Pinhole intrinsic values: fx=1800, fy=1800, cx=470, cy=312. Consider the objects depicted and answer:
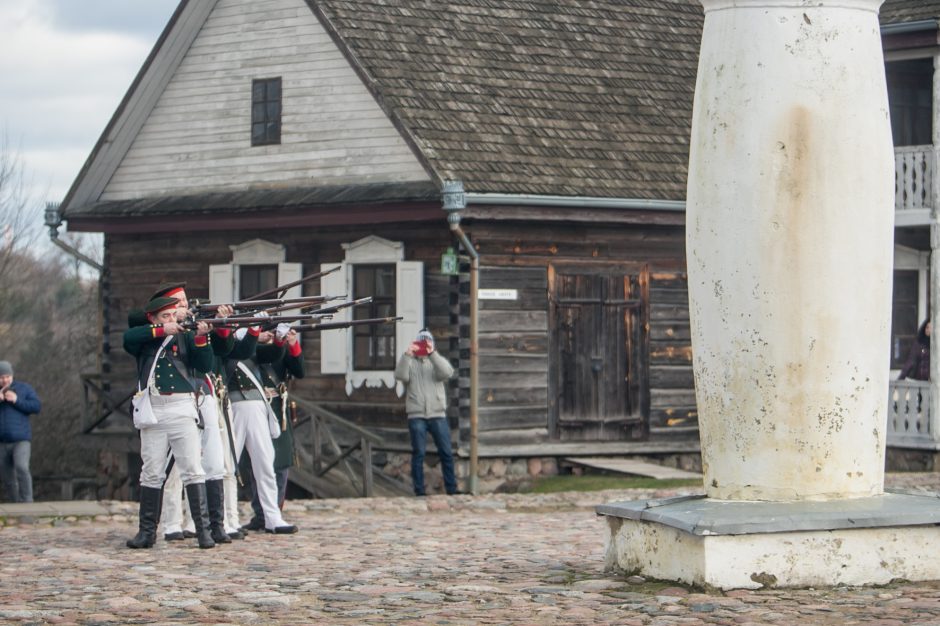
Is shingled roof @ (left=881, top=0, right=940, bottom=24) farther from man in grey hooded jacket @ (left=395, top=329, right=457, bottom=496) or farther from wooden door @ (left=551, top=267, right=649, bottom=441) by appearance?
man in grey hooded jacket @ (left=395, top=329, right=457, bottom=496)

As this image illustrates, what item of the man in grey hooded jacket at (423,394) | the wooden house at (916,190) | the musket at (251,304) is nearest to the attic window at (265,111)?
the man in grey hooded jacket at (423,394)

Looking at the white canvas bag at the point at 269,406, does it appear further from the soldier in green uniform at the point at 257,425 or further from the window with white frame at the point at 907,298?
the window with white frame at the point at 907,298

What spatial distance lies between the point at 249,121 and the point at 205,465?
33.4ft

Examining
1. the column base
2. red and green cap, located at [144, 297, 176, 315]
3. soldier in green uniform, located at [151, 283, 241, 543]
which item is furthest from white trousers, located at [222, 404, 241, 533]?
the column base

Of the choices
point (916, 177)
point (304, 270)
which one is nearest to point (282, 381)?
point (304, 270)

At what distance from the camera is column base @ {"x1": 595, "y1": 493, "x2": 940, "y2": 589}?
8.80 m

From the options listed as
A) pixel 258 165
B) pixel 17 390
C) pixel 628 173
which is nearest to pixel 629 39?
pixel 628 173

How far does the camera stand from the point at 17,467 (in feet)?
60.3

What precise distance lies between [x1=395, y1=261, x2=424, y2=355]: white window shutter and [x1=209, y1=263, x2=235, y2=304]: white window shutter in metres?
2.58

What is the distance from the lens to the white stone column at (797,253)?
30.3ft

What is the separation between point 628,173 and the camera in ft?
68.8

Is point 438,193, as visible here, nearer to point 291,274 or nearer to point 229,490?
point 291,274

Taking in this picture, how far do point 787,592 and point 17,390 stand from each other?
1160 centimetres

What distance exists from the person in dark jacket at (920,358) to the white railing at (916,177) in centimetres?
152
